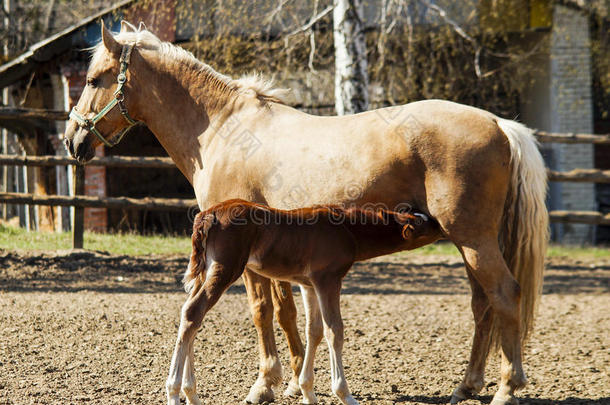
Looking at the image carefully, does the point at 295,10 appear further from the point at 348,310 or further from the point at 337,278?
the point at 337,278

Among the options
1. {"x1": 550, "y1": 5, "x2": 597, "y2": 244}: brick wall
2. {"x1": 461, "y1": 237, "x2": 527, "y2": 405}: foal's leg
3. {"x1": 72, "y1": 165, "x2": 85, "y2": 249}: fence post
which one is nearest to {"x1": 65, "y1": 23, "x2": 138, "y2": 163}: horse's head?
{"x1": 461, "y1": 237, "x2": 527, "y2": 405}: foal's leg

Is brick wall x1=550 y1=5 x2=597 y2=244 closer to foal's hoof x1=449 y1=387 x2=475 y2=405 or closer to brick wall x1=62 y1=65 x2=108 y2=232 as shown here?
brick wall x1=62 y1=65 x2=108 y2=232

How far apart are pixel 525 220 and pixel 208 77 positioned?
7.20 ft

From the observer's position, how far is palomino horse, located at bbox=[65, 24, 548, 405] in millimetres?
3697

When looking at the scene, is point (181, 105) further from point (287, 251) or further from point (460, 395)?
point (460, 395)

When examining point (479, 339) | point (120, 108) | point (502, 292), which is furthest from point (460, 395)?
point (120, 108)

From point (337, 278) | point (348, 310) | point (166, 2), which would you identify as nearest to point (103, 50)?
point (337, 278)

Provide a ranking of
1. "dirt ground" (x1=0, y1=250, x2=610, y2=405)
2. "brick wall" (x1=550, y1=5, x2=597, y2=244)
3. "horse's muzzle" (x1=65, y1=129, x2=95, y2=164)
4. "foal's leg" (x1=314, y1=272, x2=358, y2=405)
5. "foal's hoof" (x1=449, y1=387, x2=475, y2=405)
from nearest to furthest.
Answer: "foal's leg" (x1=314, y1=272, x2=358, y2=405) → "foal's hoof" (x1=449, y1=387, x2=475, y2=405) → "dirt ground" (x1=0, y1=250, x2=610, y2=405) → "horse's muzzle" (x1=65, y1=129, x2=95, y2=164) → "brick wall" (x1=550, y1=5, x2=597, y2=244)

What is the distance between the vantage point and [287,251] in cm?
342

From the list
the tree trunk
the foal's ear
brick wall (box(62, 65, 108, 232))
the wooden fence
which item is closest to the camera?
the foal's ear

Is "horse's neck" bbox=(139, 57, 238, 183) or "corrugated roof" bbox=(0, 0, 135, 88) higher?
"corrugated roof" bbox=(0, 0, 135, 88)

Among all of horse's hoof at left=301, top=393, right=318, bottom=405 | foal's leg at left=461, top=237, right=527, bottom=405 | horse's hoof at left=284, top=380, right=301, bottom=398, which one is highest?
foal's leg at left=461, top=237, right=527, bottom=405

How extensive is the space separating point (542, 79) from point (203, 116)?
938cm

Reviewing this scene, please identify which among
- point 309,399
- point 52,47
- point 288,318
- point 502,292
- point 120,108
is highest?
point 52,47
